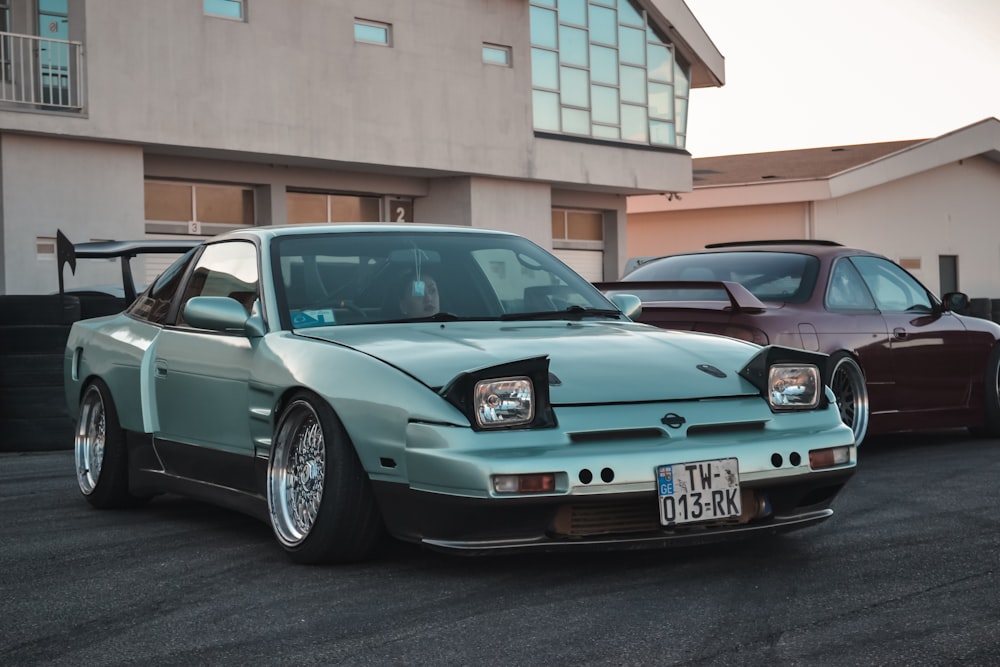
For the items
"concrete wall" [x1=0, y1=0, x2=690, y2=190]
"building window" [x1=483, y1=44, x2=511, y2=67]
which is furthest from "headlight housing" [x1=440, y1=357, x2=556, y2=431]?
"building window" [x1=483, y1=44, x2=511, y2=67]

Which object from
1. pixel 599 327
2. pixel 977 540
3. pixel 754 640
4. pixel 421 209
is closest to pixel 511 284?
pixel 599 327

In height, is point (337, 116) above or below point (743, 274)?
above

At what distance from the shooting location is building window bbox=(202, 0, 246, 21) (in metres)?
23.7

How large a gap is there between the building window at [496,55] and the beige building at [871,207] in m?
8.09

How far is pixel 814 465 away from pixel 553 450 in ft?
3.38

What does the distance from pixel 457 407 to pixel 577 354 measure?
2.08ft

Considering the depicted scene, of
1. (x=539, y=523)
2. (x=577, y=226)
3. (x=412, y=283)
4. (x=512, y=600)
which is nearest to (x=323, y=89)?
(x=577, y=226)

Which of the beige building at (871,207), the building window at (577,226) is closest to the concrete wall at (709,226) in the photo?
the beige building at (871,207)

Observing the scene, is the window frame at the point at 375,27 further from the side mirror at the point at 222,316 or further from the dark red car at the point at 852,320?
the side mirror at the point at 222,316

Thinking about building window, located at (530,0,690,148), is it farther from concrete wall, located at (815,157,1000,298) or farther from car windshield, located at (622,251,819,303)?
car windshield, located at (622,251,819,303)

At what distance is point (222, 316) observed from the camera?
581 cm

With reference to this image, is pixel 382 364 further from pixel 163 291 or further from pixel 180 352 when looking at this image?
pixel 163 291

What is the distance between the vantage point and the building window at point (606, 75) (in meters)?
30.4

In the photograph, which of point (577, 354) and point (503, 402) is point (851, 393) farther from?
point (503, 402)
